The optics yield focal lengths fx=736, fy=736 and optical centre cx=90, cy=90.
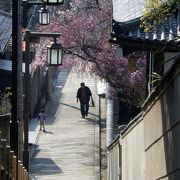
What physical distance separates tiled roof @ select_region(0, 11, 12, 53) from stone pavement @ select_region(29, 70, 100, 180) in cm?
375

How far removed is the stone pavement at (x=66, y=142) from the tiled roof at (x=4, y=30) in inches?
148

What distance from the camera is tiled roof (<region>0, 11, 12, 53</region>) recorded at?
92.2 feet

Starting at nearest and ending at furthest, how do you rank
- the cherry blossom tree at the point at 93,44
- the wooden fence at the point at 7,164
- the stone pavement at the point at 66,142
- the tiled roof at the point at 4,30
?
the wooden fence at the point at 7,164 → the stone pavement at the point at 66,142 → the cherry blossom tree at the point at 93,44 → the tiled roof at the point at 4,30

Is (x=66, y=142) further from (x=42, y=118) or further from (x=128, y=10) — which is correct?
(x=128, y=10)

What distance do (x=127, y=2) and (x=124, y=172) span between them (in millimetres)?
3413

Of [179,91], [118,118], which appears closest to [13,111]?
[179,91]

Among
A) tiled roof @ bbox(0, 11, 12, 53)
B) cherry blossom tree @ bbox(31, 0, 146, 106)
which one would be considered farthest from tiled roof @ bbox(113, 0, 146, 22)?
tiled roof @ bbox(0, 11, 12, 53)

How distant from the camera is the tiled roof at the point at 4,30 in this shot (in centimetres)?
2810

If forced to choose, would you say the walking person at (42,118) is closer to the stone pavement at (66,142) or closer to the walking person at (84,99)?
the stone pavement at (66,142)

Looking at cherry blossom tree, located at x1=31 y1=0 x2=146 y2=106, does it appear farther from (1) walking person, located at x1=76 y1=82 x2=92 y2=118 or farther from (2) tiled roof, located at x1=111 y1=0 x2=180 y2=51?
(2) tiled roof, located at x1=111 y1=0 x2=180 y2=51

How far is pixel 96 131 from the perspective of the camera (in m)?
29.5

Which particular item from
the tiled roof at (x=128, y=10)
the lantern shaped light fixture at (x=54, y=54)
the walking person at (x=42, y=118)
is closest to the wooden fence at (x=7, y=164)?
the tiled roof at (x=128, y=10)

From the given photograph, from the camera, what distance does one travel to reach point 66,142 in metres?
27.9

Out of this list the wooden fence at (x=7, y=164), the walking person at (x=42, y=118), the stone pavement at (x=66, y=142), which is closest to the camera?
the wooden fence at (x=7, y=164)
